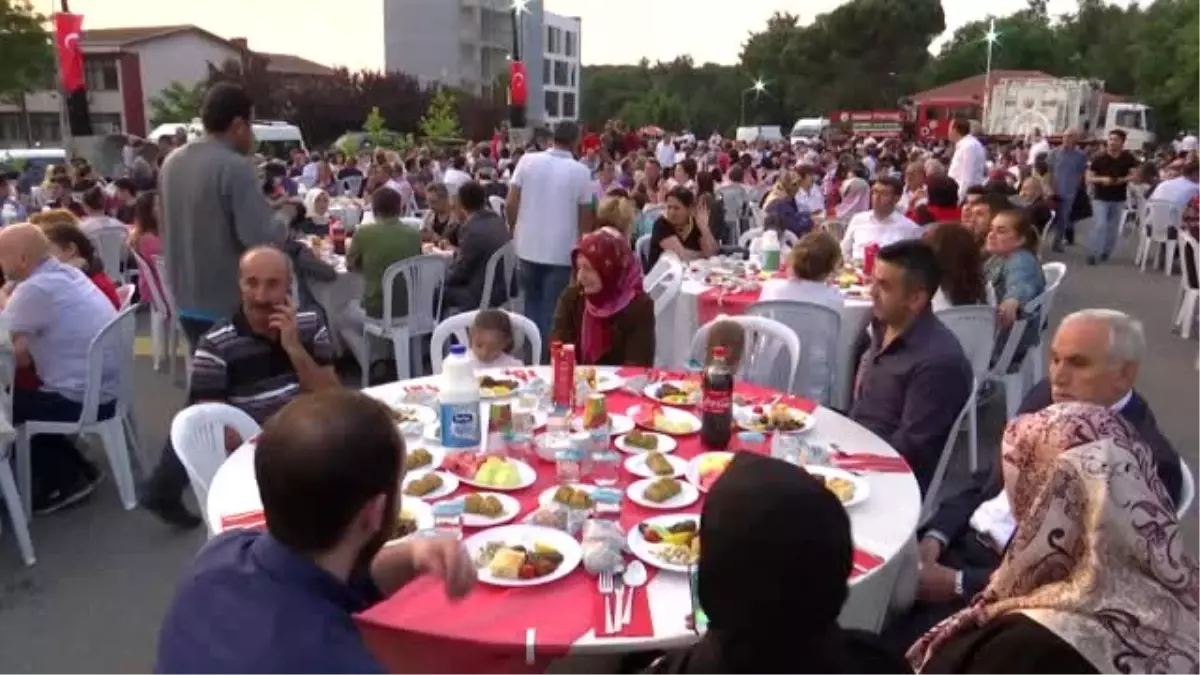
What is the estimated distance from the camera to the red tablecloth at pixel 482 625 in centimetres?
176

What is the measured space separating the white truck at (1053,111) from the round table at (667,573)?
89.8 feet

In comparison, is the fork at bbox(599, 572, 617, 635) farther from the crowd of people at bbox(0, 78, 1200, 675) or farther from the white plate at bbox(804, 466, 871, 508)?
the white plate at bbox(804, 466, 871, 508)

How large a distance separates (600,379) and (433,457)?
993mm

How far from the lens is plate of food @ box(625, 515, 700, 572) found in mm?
2023

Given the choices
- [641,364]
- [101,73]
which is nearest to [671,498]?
[641,364]

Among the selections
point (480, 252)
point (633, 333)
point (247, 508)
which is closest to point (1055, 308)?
point (480, 252)

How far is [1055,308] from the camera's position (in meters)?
8.86

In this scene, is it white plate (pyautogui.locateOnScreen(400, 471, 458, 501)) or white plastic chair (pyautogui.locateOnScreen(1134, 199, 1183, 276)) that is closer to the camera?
white plate (pyautogui.locateOnScreen(400, 471, 458, 501))

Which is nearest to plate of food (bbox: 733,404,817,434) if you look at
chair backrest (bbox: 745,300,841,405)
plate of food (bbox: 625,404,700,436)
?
plate of food (bbox: 625,404,700,436)

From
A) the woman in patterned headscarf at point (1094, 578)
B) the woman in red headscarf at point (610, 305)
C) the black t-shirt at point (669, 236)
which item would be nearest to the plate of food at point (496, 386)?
the woman in red headscarf at point (610, 305)

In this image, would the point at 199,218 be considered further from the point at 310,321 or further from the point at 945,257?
the point at 945,257

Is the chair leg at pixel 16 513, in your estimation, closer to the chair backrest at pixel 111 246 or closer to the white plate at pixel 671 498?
the white plate at pixel 671 498

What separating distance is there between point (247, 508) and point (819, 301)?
3.10m

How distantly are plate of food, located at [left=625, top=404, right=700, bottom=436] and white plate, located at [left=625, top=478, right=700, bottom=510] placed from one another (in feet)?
1.45
